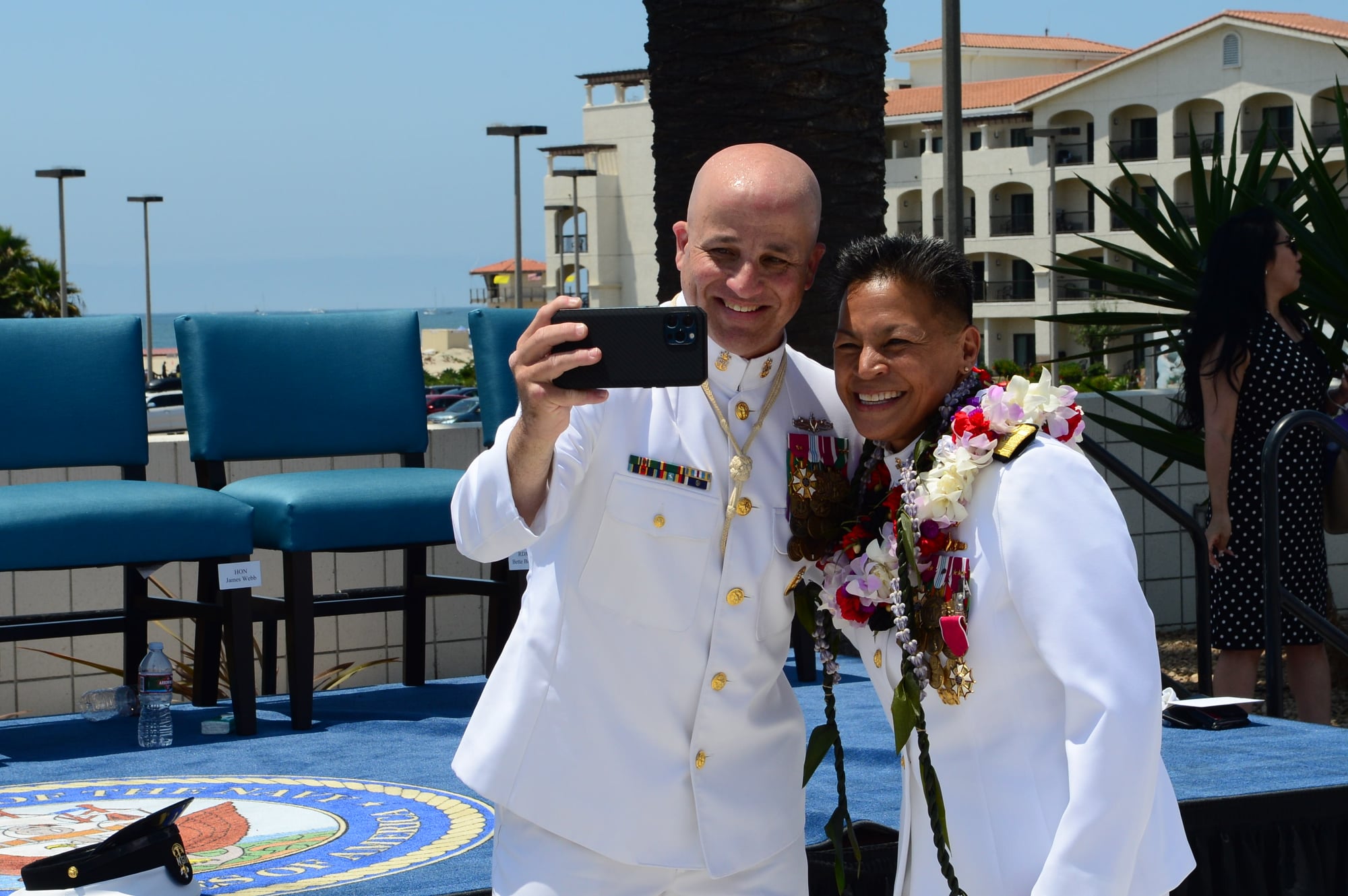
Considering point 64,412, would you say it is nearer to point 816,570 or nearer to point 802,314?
point 802,314

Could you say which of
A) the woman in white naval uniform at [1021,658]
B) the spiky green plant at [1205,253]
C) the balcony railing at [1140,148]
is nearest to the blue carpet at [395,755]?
the woman in white naval uniform at [1021,658]

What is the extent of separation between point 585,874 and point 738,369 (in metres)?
0.75

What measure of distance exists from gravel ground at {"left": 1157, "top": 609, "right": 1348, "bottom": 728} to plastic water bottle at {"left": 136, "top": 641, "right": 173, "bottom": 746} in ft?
13.6

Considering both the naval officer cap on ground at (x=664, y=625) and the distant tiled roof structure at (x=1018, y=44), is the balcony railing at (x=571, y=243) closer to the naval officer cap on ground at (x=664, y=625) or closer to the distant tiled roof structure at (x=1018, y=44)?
the distant tiled roof structure at (x=1018, y=44)

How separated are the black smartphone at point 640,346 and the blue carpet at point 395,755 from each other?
57.1 inches

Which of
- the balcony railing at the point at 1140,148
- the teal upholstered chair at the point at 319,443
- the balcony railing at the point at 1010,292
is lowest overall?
the teal upholstered chair at the point at 319,443

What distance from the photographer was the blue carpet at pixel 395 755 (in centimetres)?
359

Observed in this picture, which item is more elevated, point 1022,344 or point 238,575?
point 1022,344

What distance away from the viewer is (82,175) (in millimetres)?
29516

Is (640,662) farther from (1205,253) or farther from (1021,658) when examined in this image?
(1205,253)

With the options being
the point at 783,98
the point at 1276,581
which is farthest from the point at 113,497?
the point at 1276,581

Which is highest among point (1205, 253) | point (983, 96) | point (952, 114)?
point (983, 96)

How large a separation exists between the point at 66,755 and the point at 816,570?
8.73 feet

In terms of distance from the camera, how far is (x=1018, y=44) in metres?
66.0
